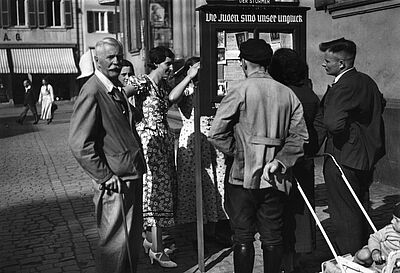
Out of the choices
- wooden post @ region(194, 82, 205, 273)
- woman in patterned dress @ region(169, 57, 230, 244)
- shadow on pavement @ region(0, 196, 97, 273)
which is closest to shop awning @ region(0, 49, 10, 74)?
shadow on pavement @ region(0, 196, 97, 273)

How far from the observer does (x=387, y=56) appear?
27.7ft

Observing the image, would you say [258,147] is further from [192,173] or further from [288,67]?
[192,173]

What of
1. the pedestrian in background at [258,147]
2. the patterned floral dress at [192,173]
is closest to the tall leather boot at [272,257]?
the pedestrian in background at [258,147]

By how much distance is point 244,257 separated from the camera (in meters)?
3.95

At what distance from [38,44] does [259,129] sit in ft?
130

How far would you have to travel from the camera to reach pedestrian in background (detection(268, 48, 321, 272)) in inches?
171

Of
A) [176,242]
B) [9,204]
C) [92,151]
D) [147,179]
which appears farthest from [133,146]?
[9,204]

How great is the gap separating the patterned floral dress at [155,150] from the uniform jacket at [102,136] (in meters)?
1.15

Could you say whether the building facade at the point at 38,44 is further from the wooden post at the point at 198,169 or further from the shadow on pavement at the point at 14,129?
the wooden post at the point at 198,169

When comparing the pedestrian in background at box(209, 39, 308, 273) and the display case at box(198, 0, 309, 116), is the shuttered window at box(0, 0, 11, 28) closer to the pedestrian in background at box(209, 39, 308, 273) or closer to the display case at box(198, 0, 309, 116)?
the display case at box(198, 0, 309, 116)

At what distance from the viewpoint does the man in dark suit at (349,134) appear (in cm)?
424

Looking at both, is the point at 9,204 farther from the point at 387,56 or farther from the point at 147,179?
the point at 387,56

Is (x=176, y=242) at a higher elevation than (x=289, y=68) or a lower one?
lower

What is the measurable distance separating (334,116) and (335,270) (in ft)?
3.98
